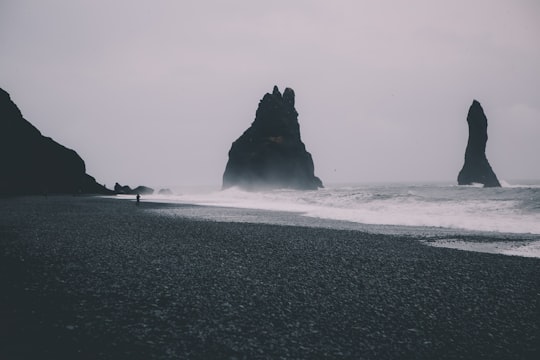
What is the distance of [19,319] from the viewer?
6488mm

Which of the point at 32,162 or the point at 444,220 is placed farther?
the point at 32,162

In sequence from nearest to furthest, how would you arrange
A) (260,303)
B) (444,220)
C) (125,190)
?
(260,303)
(444,220)
(125,190)

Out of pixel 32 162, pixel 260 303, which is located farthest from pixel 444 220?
pixel 32 162

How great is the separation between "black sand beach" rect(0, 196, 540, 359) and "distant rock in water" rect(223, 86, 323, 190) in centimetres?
11622

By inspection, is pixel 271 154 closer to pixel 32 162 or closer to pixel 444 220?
pixel 32 162

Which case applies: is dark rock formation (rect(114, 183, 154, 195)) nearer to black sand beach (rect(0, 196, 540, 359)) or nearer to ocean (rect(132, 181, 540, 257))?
ocean (rect(132, 181, 540, 257))

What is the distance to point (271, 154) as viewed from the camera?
132 metres

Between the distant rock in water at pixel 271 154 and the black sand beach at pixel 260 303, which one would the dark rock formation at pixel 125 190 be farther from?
the black sand beach at pixel 260 303

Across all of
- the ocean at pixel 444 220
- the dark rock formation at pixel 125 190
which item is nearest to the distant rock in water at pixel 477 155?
the ocean at pixel 444 220

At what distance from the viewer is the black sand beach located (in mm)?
5855

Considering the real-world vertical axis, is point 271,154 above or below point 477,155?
below

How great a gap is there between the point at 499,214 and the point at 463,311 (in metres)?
28.9

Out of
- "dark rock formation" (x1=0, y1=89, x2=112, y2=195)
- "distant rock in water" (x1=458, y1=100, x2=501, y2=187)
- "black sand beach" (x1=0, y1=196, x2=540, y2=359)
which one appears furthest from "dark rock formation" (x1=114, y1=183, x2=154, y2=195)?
"distant rock in water" (x1=458, y1=100, x2=501, y2=187)

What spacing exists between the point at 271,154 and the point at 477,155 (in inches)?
3270
